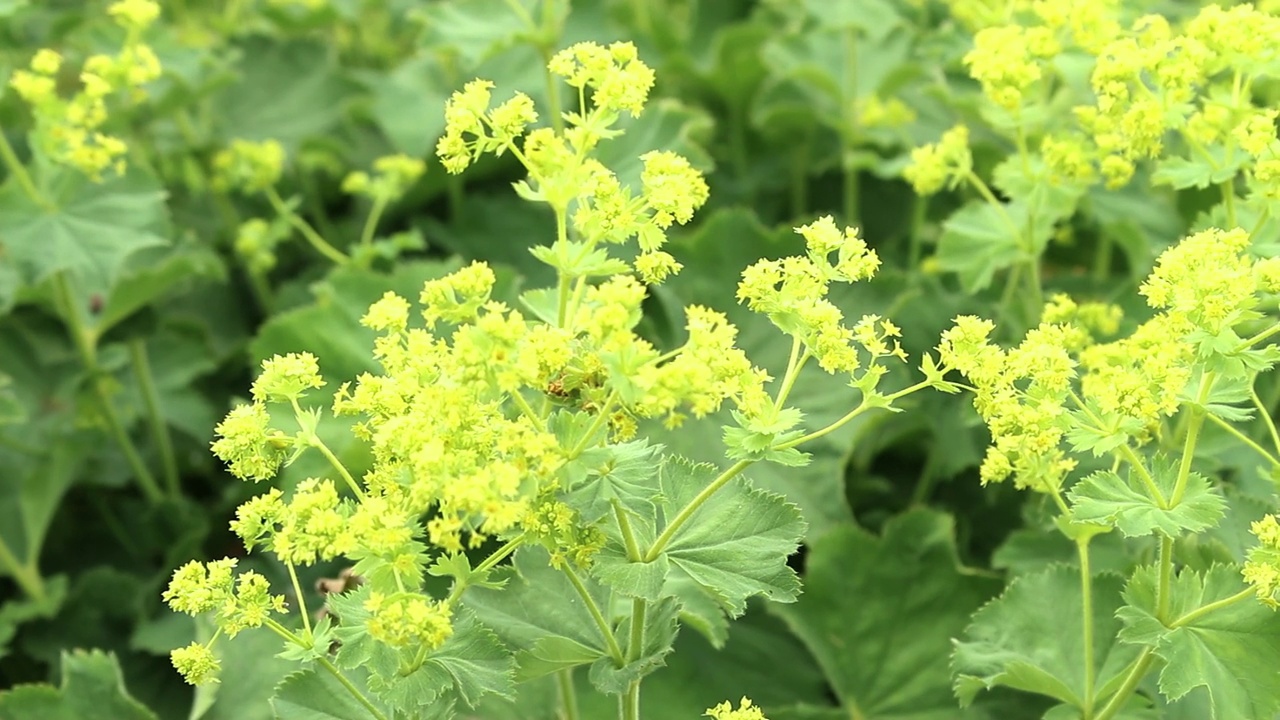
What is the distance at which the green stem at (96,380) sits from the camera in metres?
2.22

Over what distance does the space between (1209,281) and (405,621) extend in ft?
2.67

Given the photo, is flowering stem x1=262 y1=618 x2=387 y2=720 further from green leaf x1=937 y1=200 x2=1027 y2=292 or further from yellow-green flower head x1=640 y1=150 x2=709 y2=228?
green leaf x1=937 y1=200 x2=1027 y2=292

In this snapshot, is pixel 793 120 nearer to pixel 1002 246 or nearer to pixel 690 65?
pixel 690 65

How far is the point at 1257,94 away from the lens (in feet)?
7.84

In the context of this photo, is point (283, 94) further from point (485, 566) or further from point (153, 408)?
point (485, 566)

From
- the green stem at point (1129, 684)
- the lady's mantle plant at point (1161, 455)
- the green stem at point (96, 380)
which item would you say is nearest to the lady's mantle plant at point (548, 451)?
the lady's mantle plant at point (1161, 455)

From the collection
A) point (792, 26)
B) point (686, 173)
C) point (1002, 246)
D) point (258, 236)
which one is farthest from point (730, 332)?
point (792, 26)

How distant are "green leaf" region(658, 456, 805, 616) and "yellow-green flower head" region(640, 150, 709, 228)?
0.82 feet

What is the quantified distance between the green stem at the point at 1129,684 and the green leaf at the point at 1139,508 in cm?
18

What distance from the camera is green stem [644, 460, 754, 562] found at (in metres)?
1.18

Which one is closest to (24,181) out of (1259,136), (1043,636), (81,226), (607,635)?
(81,226)

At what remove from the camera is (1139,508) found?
1.24 metres

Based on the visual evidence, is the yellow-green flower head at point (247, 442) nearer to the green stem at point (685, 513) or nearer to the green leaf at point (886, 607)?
the green stem at point (685, 513)

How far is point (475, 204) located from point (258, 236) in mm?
600
